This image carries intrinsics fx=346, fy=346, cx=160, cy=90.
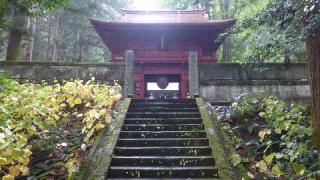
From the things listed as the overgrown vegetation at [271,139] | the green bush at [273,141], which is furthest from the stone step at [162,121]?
the green bush at [273,141]

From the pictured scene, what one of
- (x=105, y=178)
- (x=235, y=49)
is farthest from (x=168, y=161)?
(x=235, y=49)

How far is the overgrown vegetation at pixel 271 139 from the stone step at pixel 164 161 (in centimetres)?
66

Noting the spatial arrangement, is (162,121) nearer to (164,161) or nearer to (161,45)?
(164,161)

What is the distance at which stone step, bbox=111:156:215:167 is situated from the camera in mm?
6586

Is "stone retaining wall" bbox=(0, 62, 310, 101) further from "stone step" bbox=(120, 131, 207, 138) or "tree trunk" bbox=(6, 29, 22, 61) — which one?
"stone step" bbox=(120, 131, 207, 138)

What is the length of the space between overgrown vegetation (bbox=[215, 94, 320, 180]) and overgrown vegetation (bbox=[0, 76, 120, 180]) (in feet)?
10.0

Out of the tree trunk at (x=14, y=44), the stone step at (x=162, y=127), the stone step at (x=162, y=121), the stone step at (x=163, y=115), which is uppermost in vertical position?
the tree trunk at (x=14, y=44)

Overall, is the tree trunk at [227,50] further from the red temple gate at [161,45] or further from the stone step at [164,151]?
the stone step at [164,151]

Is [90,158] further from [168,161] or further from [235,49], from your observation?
[235,49]

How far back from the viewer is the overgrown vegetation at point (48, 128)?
559 cm

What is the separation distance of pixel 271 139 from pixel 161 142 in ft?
7.81

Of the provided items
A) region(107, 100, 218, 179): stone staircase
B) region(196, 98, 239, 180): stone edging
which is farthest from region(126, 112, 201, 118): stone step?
region(196, 98, 239, 180): stone edging

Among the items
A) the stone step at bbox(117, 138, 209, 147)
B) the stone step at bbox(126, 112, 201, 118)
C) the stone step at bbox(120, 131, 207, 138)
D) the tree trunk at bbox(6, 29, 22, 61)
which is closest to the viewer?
the stone step at bbox(117, 138, 209, 147)

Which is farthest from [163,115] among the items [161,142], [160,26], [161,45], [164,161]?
[161,45]
